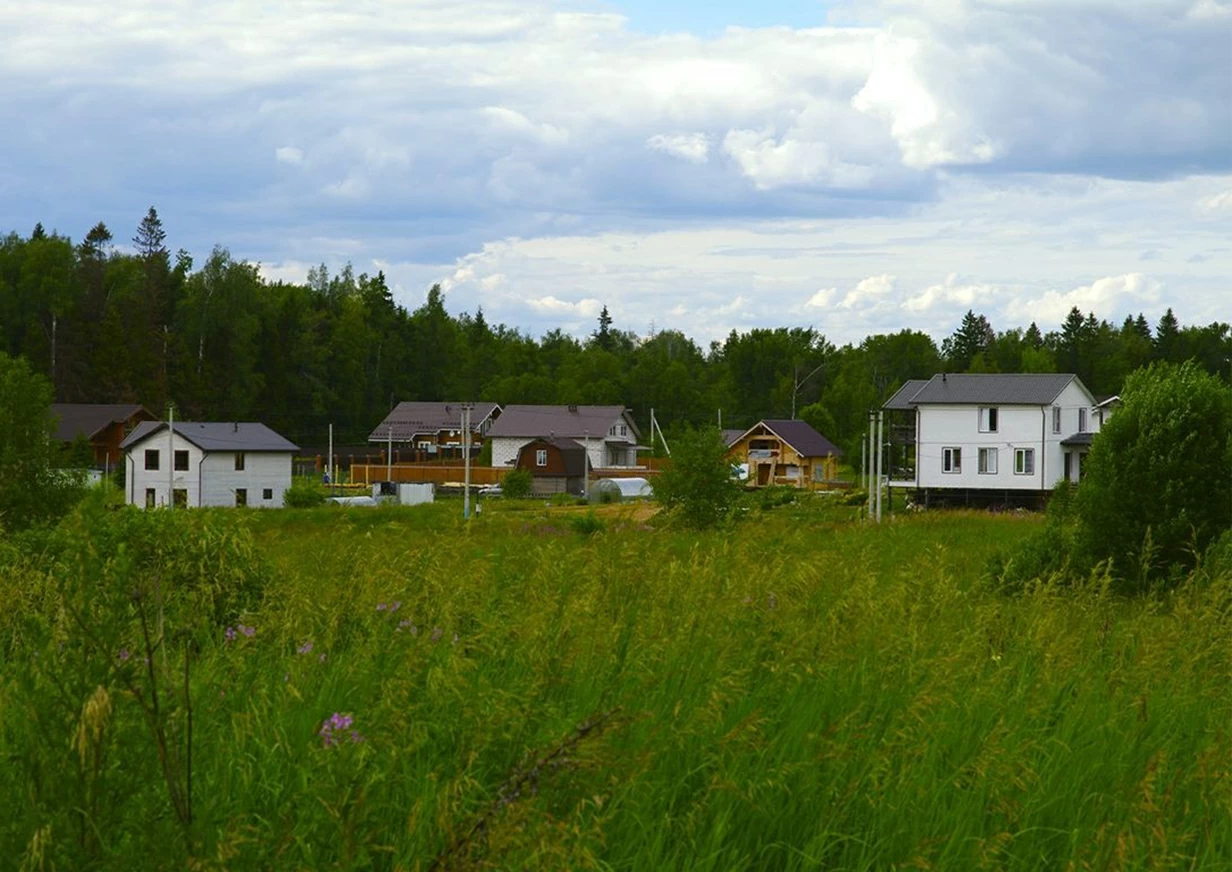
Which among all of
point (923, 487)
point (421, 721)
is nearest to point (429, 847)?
point (421, 721)

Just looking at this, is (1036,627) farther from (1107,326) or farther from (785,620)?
(1107,326)

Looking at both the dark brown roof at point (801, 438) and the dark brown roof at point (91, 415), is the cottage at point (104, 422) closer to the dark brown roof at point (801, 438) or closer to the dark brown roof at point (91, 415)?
the dark brown roof at point (91, 415)

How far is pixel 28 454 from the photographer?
28359 millimetres

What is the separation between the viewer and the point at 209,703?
4.18 meters

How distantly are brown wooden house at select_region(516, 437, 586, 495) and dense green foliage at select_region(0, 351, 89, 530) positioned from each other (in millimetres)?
50569

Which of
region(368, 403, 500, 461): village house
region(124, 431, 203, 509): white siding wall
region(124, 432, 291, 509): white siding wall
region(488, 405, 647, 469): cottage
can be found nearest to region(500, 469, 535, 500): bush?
region(124, 432, 291, 509): white siding wall

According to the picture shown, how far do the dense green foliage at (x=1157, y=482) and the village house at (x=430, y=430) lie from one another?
8149 cm

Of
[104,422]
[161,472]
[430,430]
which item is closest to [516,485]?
[161,472]

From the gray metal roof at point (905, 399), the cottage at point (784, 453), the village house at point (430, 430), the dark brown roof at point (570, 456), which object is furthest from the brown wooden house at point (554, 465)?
the gray metal roof at point (905, 399)

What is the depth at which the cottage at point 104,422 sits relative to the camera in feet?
249

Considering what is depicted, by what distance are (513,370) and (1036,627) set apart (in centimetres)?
11746

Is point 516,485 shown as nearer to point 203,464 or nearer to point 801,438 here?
point 203,464

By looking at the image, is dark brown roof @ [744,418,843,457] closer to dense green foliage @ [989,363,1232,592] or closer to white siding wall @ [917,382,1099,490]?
white siding wall @ [917,382,1099,490]

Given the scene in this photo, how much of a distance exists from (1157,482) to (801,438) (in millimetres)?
66721
